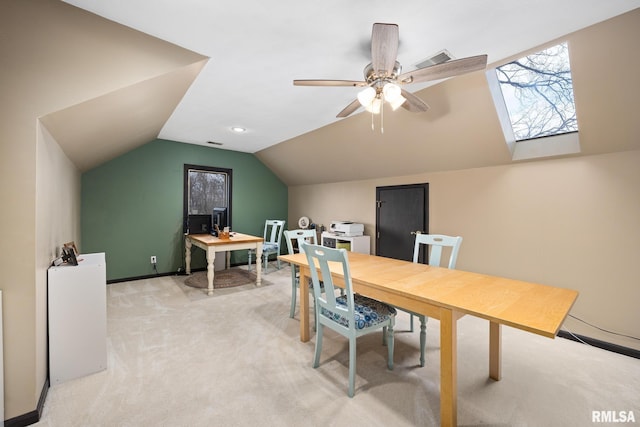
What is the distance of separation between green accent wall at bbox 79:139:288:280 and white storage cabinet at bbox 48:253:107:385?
262cm

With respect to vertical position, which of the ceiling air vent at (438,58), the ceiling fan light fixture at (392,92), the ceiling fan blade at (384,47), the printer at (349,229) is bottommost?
the printer at (349,229)

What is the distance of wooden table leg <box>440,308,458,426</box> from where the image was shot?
55.4 inches

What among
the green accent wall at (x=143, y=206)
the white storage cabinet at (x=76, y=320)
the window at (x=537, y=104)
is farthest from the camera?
the green accent wall at (x=143, y=206)

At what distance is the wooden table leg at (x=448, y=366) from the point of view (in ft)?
4.61

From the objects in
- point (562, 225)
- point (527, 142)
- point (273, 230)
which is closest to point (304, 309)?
point (562, 225)

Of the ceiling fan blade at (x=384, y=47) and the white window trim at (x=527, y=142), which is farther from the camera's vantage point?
the white window trim at (x=527, y=142)

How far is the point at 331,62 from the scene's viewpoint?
216cm

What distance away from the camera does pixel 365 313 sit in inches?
74.9

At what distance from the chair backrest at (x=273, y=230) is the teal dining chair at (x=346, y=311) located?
11.2ft

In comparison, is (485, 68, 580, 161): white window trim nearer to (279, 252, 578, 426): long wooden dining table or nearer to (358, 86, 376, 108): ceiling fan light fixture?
(358, 86, 376, 108): ceiling fan light fixture

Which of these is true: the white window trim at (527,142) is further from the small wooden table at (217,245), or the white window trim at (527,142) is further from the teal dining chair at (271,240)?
the teal dining chair at (271,240)

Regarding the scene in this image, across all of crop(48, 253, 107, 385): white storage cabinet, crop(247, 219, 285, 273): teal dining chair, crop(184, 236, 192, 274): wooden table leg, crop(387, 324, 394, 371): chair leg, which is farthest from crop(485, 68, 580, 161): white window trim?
crop(184, 236, 192, 274): wooden table leg

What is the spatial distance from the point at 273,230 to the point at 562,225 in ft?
14.4

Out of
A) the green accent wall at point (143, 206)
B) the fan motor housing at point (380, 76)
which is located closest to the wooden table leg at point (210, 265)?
the green accent wall at point (143, 206)
